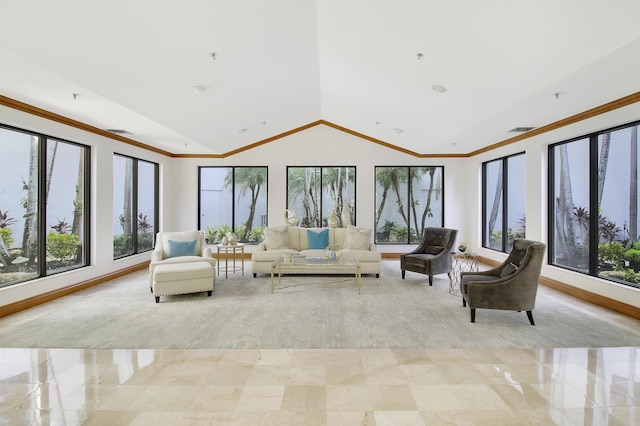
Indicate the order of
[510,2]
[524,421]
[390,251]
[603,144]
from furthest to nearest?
[390,251] < [603,144] < [510,2] < [524,421]

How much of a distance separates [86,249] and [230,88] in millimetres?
3587

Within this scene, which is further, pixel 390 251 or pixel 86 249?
pixel 390 251

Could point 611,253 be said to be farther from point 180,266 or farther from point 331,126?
point 331,126

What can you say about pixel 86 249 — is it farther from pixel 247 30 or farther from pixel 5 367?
pixel 247 30

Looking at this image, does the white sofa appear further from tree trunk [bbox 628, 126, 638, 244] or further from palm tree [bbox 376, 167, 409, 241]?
tree trunk [bbox 628, 126, 638, 244]

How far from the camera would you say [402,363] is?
9.64ft

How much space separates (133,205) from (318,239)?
3.86 metres

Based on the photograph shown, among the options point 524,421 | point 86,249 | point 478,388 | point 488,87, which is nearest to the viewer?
point 524,421

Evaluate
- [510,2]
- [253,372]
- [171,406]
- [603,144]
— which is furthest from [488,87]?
[171,406]

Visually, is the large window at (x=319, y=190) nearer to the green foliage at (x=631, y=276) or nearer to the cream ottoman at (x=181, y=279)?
the cream ottoman at (x=181, y=279)

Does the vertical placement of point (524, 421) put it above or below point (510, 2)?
below

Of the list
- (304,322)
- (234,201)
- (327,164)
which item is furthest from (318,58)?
(234,201)

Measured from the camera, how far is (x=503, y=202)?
292 inches

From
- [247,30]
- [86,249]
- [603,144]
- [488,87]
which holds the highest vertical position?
[247,30]
